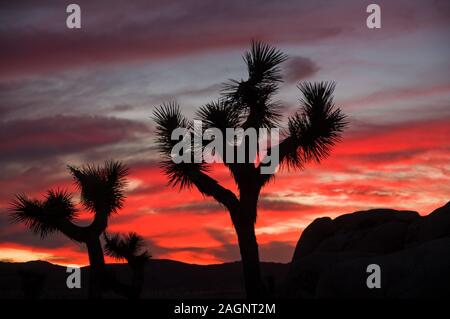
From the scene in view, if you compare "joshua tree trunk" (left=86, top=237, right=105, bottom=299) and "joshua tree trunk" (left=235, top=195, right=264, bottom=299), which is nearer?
"joshua tree trunk" (left=235, top=195, right=264, bottom=299)

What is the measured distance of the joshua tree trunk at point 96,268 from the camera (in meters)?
18.4

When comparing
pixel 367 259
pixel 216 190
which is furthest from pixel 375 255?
pixel 216 190

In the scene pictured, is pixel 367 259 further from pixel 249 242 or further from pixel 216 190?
pixel 216 190

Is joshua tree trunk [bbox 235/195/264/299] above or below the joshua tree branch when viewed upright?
below

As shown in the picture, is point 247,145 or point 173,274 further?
point 173,274

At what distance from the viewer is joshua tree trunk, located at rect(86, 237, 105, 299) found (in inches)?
724

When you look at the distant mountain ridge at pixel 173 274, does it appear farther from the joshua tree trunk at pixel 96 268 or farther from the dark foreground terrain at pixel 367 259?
the joshua tree trunk at pixel 96 268

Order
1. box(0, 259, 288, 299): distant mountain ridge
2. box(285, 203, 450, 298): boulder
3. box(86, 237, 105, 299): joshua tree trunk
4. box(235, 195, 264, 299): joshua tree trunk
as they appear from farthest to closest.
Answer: box(0, 259, 288, 299): distant mountain ridge → box(86, 237, 105, 299): joshua tree trunk → box(235, 195, 264, 299): joshua tree trunk → box(285, 203, 450, 298): boulder

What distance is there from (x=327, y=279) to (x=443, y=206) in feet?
18.8

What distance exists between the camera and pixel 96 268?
734 inches

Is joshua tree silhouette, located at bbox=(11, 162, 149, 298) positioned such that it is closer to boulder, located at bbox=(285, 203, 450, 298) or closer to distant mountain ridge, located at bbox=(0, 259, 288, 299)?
boulder, located at bbox=(285, 203, 450, 298)

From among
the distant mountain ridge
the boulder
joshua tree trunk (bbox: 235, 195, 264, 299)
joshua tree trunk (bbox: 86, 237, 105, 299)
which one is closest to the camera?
the boulder

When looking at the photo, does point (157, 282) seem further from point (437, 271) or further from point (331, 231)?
point (437, 271)

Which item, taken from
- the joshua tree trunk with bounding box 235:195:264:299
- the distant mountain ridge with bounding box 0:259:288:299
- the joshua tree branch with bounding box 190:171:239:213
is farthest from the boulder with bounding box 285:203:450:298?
the distant mountain ridge with bounding box 0:259:288:299
